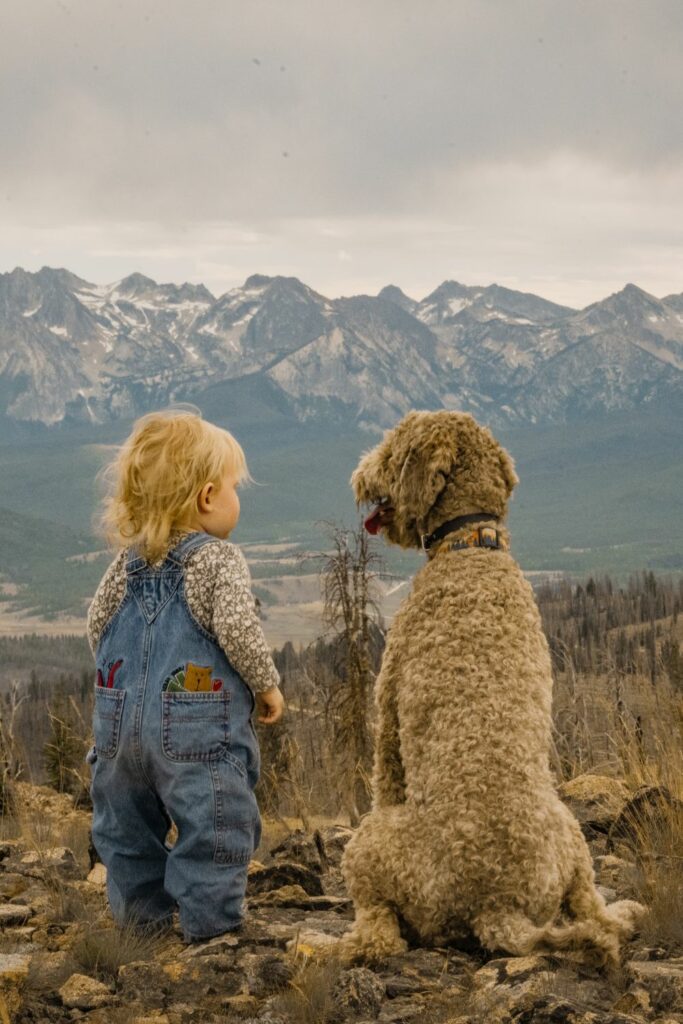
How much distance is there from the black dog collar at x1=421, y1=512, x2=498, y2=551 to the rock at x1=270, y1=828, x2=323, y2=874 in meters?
2.46

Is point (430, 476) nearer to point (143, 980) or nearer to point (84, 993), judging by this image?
point (143, 980)

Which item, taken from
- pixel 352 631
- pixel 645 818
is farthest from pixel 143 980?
pixel 352 631

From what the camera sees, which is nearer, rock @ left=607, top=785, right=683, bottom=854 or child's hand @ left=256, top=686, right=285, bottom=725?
child's hand @ left=256, top=686, right=285, bottom=725

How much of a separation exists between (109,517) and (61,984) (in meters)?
2.13

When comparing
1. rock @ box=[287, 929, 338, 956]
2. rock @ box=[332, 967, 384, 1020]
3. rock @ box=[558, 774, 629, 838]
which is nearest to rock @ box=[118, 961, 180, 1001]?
rock @ box=[287, 929, 338, 956]

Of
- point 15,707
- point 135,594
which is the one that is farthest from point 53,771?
point 135,594

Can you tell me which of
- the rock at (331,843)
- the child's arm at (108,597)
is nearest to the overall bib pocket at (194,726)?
the child's arm at (108,597)

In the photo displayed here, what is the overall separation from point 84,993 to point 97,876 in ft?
8.66

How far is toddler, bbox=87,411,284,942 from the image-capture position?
5230 millimetres

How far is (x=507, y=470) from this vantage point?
5.49m

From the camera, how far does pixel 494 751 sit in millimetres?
4664

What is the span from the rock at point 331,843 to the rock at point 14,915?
1949 millimetres

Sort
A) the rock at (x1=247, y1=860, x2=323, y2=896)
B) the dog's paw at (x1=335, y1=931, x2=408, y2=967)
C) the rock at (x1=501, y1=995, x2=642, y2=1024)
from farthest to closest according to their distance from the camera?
1. the rock at (x1=247, y1=860, x2=323, y2=896)
2. the dog's paw at (x1=335, y1=931, x2=408, y2=967)
3. the rock at (x1=501, y1=995, x2=642, y2=1024)

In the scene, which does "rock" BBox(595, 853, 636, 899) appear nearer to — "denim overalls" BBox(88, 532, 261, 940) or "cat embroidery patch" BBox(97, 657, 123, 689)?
"denim overalls" BBox(88, 532, 261, 940)
